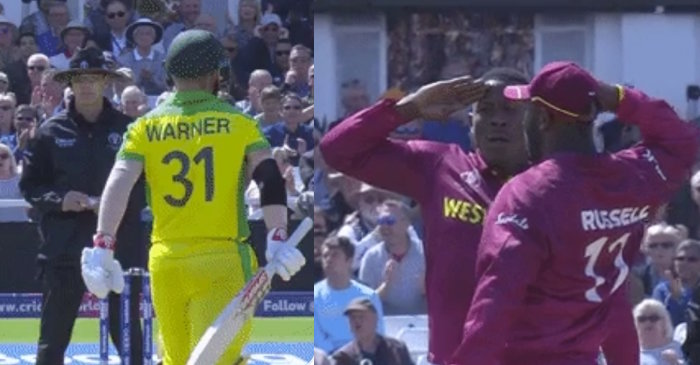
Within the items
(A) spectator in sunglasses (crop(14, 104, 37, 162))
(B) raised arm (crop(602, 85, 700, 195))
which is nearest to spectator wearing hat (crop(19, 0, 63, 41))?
(A) spectator in sunglasses (crop(14, 104, 37, 162))

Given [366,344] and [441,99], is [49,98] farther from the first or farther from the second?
[441,99]

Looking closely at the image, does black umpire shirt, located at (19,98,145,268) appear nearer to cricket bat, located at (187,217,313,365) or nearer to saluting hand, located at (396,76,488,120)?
cricket bat, located at (187,217,313,365)

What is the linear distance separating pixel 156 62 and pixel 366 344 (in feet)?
23.1

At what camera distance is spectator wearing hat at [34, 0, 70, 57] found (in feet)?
56.1

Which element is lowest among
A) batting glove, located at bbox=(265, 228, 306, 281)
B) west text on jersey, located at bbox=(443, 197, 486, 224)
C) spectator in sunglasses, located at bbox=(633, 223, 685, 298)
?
spectator in sunglasses, located at bbox=(633, 223, 685, 298)

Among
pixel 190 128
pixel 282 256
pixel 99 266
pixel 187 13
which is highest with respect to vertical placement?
pixel 190 128

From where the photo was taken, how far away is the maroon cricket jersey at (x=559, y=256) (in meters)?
4.28

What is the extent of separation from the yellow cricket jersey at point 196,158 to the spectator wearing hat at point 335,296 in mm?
3112

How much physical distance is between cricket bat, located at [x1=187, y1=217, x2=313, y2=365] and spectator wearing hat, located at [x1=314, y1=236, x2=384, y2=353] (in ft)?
10.1

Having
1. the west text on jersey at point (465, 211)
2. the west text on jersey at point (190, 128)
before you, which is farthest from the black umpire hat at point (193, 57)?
the west text on jersey at point (465, 211)

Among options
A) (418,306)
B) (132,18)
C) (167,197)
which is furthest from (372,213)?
(132,18)

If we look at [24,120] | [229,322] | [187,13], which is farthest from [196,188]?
[187,13]

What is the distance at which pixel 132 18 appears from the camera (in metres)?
17.4

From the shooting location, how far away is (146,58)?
1600cm
